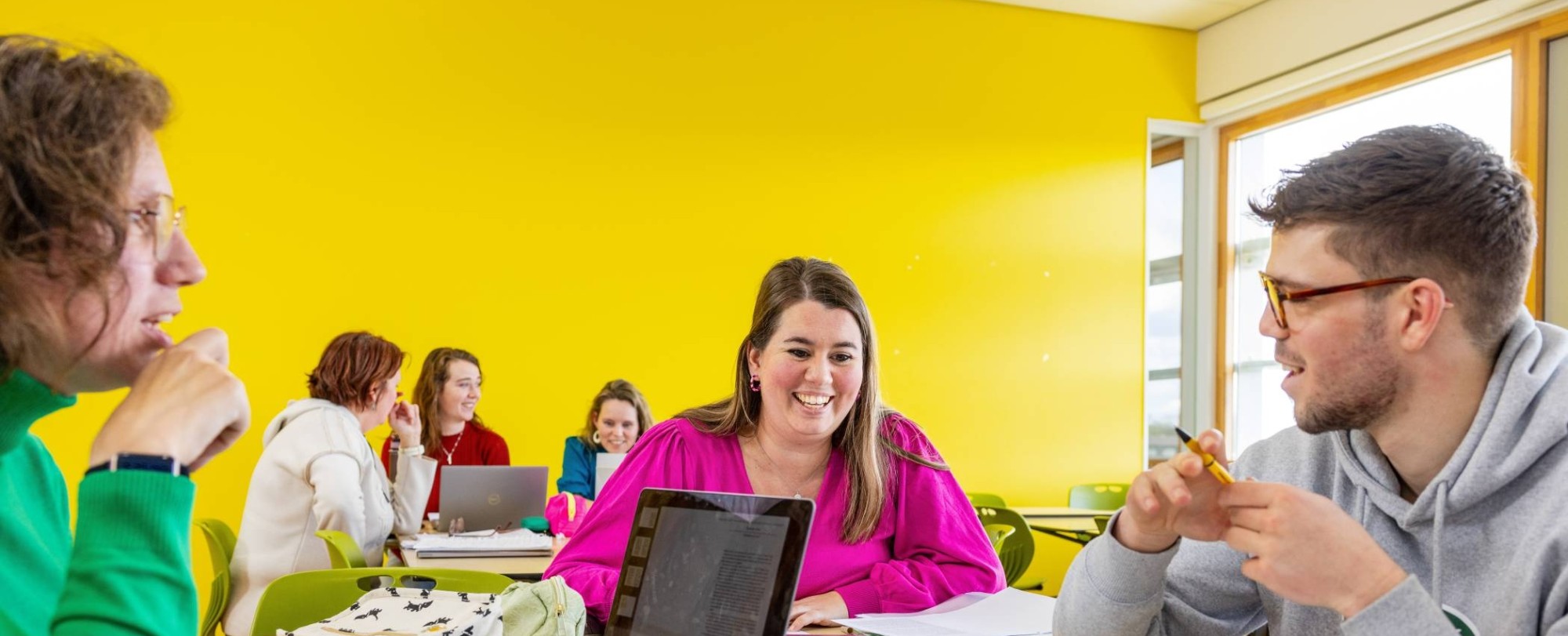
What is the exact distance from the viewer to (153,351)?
1.12 meters

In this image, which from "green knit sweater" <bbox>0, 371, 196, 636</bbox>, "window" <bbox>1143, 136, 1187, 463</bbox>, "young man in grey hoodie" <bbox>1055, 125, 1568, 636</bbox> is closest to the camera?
"green knit sweater" <bbox>0, 371, 196, 636</bbox>

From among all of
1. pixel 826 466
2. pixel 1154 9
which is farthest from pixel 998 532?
pixel 1154 9

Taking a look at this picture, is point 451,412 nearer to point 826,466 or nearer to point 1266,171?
point 826,466

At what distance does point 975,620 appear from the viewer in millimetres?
1923

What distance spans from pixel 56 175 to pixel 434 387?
173 inches

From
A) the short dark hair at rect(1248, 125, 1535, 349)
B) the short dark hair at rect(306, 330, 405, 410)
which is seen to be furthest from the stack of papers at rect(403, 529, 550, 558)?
the short dark hair at rect(1248, 125, 1535, 349)

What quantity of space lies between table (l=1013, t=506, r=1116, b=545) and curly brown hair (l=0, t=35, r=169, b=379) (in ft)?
13.5

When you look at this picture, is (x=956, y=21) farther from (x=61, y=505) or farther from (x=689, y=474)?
(x=61, y=505)

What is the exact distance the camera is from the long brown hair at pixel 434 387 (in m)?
5.27

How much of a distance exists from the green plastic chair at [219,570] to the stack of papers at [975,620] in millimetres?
2543

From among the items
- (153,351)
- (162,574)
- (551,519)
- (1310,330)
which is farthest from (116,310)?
(551,519)

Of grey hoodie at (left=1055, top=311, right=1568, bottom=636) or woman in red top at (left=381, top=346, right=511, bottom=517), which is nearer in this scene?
grey hoodie at (left=1055, top=311, right=1568, bottom=636)

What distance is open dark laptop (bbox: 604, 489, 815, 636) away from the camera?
142 cm

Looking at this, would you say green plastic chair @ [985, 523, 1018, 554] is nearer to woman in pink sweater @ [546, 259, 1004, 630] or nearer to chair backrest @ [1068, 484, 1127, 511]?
woman in pink sweater @ [546, 259, 1004, 630]
